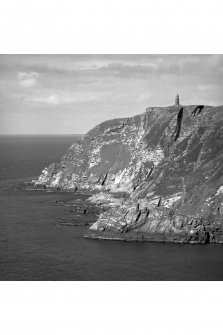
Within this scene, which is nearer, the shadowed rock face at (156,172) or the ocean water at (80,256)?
the ocean water at (80,256)

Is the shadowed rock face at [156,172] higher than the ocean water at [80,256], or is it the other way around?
the shadowed rock face at [156,172]

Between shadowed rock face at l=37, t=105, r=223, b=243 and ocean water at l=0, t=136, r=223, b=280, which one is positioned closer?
ocean water at l=0, t=136, r=223, b=280

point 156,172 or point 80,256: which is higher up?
point 156,172

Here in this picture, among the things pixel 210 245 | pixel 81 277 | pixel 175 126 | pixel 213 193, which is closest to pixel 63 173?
pixel 175 126

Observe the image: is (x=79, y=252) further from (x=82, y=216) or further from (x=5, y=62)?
(x=5, y=62)

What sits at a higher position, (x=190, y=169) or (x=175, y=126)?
(x=175, y=126)

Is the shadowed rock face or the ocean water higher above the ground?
the shadowed rock face

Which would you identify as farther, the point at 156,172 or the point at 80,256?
the point at 156,172

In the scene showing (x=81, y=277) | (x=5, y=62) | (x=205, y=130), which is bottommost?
(x=81, y=277)
